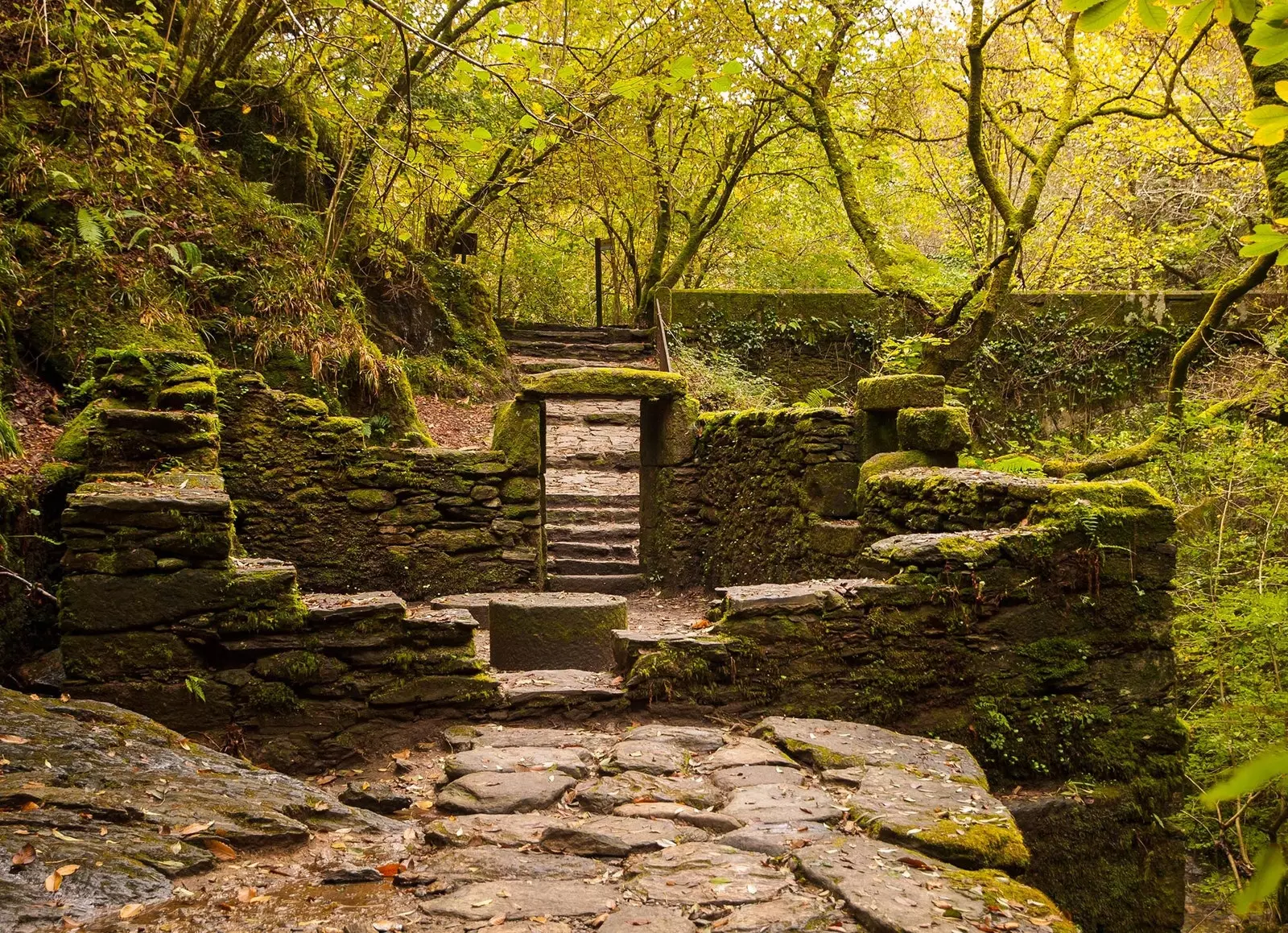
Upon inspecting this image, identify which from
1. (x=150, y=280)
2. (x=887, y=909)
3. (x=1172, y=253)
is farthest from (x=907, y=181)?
(x=887, y=909)

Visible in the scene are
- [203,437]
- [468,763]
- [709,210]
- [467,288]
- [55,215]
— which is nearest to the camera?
[468,763]

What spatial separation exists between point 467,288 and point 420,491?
6.18m

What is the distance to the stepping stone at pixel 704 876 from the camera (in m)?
2.78

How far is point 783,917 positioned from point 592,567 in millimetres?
8306

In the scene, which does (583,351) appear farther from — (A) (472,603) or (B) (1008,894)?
(B) (1008,894)

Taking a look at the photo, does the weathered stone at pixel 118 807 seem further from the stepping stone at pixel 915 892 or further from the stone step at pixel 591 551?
the stone step at pixel 591 551

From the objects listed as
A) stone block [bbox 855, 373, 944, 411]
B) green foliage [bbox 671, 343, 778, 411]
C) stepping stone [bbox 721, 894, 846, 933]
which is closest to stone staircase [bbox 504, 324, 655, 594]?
green foliage [bbox 671, 343, 778, 411]

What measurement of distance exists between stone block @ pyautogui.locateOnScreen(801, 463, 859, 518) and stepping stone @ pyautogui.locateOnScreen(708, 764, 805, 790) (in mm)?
3957

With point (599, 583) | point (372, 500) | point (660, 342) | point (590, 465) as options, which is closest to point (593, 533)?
point (599, 583)

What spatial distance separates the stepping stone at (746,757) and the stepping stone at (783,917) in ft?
4.52

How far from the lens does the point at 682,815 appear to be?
3510 mm

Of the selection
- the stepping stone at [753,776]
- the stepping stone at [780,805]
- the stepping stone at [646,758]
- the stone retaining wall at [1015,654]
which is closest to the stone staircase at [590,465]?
the stone retaining wall at [1015,654]

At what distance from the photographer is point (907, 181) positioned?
16516 mm

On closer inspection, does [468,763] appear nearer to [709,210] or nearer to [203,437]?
[203,437]
